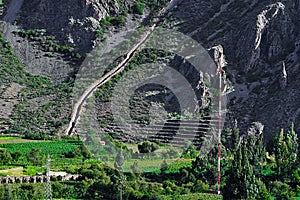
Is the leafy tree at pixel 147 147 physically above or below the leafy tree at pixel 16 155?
above

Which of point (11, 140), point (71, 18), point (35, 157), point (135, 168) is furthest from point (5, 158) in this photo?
point (71, 18)

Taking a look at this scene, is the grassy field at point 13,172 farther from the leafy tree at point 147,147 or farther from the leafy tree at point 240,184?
the leafy tree at point 240,184

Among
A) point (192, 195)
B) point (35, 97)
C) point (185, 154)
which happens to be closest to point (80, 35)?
point (35, 97)

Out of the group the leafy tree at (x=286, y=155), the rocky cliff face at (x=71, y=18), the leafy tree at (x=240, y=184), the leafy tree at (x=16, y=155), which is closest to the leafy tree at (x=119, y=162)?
the leafy tree at (x=240, y=184)

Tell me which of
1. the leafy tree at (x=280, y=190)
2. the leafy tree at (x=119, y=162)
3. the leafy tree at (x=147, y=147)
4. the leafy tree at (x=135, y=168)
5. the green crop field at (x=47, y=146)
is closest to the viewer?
the leafy tree at (x=280, y=190)

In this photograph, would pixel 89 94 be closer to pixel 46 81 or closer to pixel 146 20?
pixel 46 81

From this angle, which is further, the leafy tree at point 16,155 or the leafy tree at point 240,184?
the leafy tree at point 16,155

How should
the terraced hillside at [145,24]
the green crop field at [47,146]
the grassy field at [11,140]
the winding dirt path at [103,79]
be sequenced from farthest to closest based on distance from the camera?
the winding dirt path at [103,79] → the terraced hillside at [145,24] → the grassy field at [11,140] → the green crop field at [47,146]

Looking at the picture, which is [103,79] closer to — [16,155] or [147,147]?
[147,147]
